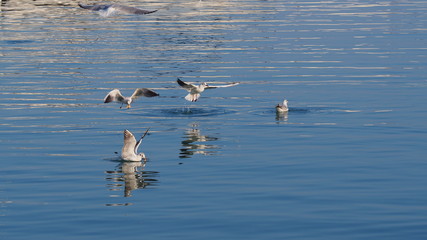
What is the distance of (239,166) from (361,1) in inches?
2745

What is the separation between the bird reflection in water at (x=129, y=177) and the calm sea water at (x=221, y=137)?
0.20 ft

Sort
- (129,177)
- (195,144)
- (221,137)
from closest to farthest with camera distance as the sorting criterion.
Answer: (129,177) < (195,144) < (221,137)

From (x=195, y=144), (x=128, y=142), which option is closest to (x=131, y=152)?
(x=128, y=142)

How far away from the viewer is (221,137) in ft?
99.1

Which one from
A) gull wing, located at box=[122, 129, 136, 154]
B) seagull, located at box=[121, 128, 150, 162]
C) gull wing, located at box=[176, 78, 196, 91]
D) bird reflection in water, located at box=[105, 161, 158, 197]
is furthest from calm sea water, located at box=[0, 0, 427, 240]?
gull wing, located at box=[176, 78, 196, 91]

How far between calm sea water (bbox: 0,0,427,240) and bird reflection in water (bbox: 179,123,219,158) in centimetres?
9

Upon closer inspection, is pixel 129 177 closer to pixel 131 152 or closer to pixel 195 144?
pixel 131 152

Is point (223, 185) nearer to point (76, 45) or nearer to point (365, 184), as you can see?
point (365, 184)

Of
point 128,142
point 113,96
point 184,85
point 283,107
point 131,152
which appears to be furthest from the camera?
point 283,107

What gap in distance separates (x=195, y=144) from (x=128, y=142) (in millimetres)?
3953

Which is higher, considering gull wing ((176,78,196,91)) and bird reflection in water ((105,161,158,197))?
gull wing ((176,78,196,91))

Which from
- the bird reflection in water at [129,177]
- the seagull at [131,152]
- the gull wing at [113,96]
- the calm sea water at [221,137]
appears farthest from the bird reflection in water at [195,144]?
the gull wing at [113,96]

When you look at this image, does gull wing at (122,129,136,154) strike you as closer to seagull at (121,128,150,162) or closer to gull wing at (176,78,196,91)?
seagull at (121,128,150,162)

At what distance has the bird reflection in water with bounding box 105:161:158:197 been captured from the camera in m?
23.7
